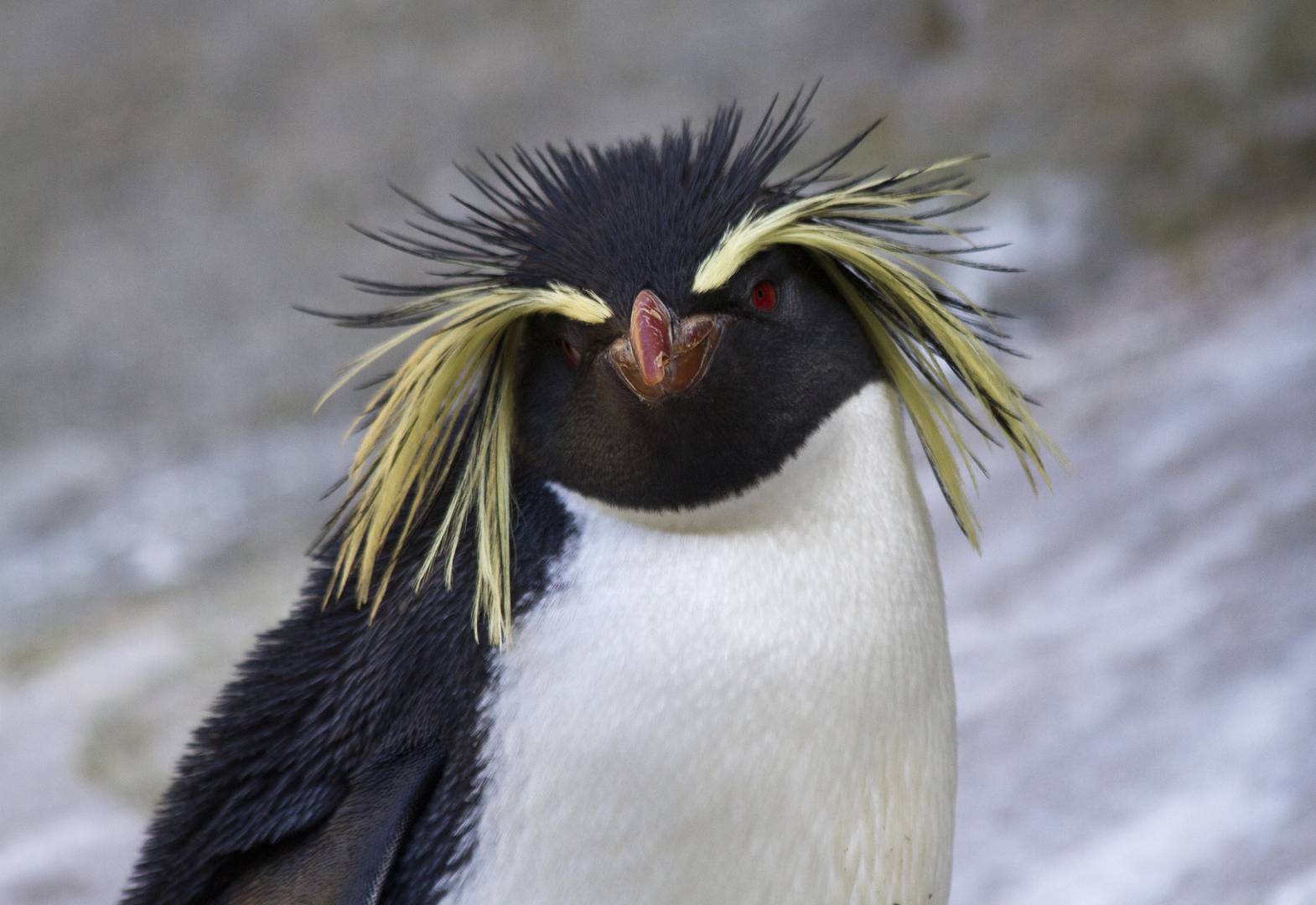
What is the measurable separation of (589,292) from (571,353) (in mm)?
101

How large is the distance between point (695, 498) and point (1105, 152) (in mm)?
3553

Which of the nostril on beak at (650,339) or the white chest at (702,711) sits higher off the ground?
the nostril on beak at (650,339)

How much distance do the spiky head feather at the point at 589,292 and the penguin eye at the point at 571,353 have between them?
0.03m

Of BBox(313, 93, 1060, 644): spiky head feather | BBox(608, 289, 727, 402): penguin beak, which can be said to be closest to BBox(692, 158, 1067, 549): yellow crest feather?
BBox(313, 93, 1060, 644): spiky head feather

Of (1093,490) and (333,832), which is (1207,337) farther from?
(333,832)

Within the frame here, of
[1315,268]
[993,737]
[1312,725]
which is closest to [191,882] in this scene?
[993,737]

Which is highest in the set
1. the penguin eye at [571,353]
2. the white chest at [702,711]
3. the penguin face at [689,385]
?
the penguin eye at [571,353]

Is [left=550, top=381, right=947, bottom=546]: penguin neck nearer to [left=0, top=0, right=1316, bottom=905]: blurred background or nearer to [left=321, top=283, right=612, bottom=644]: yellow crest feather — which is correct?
[left=321, top=283, right=612, bottom=644]: yellow crest feather

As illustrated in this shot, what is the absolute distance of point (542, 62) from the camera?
4.98m

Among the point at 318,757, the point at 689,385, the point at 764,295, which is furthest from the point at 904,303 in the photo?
the point at 318,757

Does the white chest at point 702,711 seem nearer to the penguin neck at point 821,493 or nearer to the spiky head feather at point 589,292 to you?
the penguin neck at point 821,493

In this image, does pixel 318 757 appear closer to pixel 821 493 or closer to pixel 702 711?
pixel 702 711

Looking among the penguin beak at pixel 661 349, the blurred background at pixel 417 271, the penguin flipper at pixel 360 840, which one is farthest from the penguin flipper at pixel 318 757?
the blurred background at pixel 417 271

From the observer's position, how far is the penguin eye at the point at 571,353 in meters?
1.52
